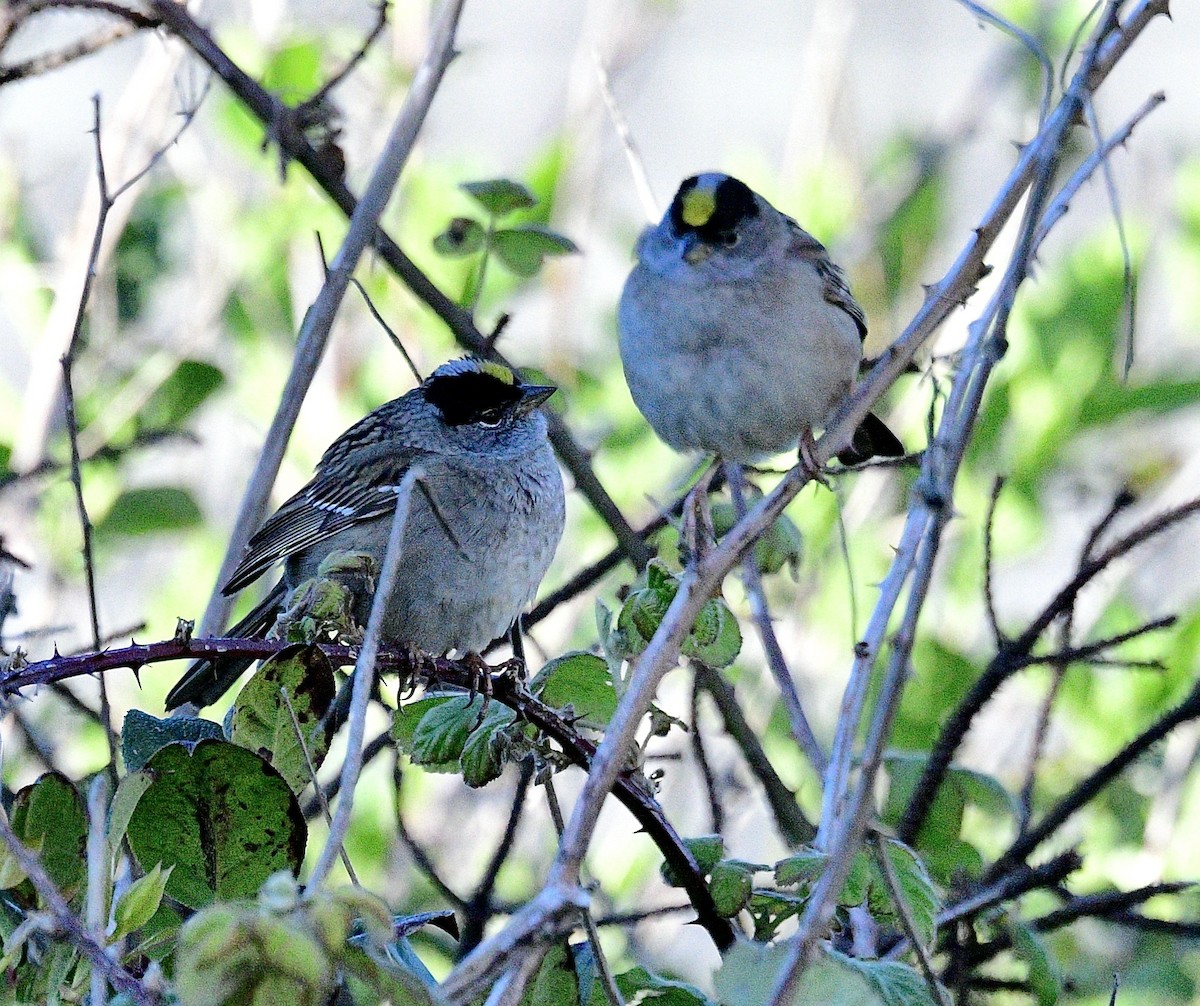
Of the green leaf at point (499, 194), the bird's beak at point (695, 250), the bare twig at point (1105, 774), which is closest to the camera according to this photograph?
the bare twig at point (1105, 774)

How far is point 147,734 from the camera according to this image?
1.70 m

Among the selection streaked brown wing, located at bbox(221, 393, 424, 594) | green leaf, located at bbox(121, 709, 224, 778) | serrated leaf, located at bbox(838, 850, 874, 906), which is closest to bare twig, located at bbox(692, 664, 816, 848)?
serrated leaf, located at bbox(838, 850, 874, 906)

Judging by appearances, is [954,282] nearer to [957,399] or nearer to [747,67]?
[957,399]

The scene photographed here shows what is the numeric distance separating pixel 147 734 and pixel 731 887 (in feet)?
2.09

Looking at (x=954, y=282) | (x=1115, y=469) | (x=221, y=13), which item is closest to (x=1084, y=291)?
(x=1115, y=469)

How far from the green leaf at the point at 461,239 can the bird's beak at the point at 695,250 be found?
1.85 ft

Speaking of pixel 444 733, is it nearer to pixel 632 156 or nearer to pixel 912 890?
pixel 912 890

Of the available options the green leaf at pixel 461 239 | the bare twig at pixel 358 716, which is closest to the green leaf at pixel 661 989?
the bare twig at pixel 358 716

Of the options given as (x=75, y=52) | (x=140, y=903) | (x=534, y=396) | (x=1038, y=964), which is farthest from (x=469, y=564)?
(x=140, y=903)

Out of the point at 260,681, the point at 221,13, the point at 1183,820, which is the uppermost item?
the point at 221,13

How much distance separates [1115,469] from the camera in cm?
398

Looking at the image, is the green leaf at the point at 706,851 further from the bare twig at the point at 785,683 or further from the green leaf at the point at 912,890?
the bare twig at the point at 785,683

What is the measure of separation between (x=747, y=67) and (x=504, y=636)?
245 inches

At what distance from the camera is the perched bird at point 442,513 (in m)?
3.29
